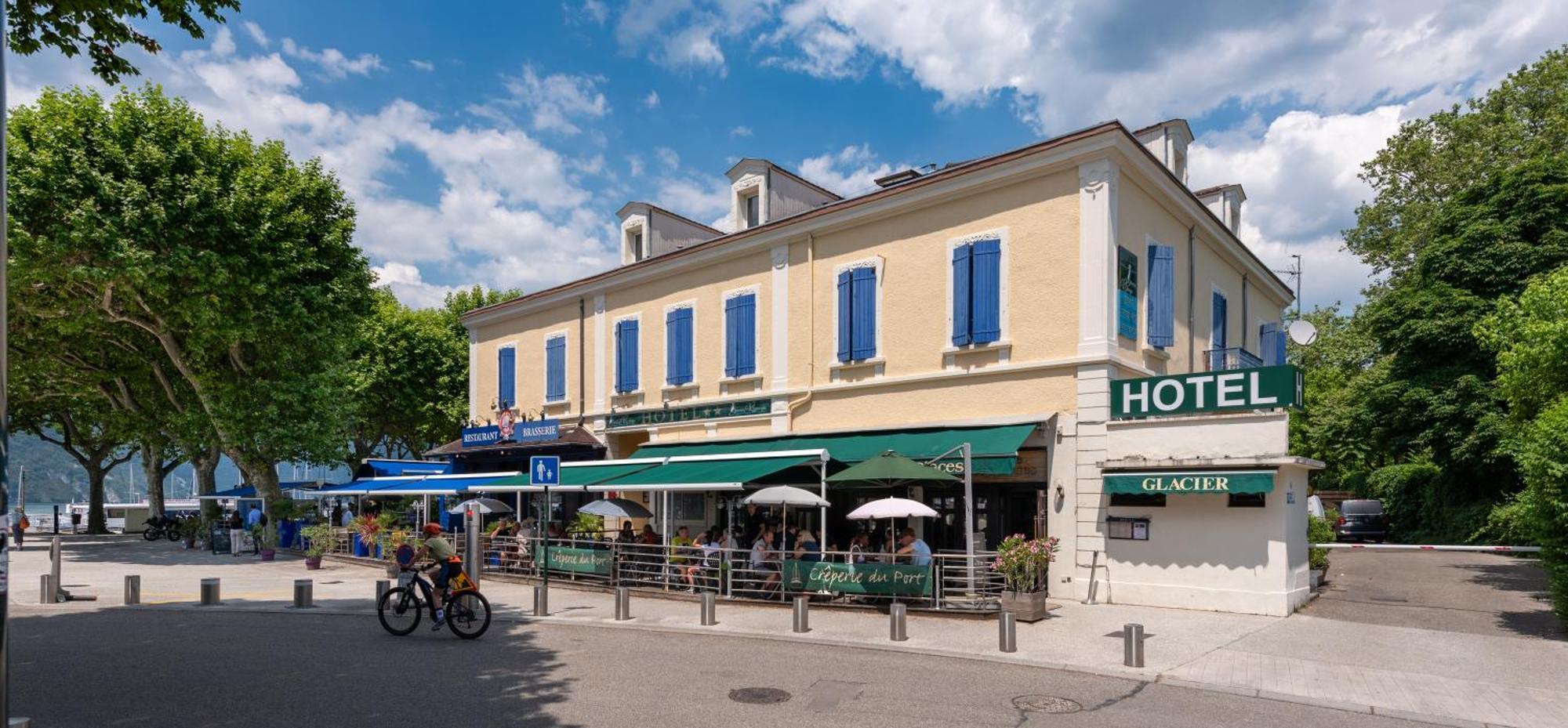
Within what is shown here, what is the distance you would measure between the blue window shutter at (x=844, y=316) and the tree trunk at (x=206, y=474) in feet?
89.7

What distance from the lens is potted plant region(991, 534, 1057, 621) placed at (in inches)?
564

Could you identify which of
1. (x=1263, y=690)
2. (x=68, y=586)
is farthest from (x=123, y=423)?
(x=1263, y=690)

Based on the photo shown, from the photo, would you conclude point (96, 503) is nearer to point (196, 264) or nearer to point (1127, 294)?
point (196, 264)

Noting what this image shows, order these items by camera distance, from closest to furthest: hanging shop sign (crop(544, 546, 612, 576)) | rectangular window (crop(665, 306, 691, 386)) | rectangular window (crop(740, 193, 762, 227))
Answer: hanging shop sign (crop(544, 546, 612, 576)), rectangular window (crop(665, 306, 691, 386)), rectangular window (crop(740, 193, 762, 227))

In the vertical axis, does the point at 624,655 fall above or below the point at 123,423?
below

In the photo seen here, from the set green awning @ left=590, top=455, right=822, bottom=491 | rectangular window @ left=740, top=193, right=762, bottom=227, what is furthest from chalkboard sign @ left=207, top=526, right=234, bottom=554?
rectangular window @ left=740, top=193, right=762, bottom=227

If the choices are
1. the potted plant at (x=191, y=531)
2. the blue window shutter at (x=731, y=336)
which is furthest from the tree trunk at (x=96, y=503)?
the blue window shutter at (x=731, y=336)

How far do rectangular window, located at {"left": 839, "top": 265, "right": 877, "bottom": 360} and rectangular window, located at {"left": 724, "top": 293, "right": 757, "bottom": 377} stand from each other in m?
2.64

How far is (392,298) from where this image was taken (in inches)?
1817

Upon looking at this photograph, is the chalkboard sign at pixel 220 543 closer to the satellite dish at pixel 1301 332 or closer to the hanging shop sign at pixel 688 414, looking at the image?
the hanging shop sign at pixel 688 414

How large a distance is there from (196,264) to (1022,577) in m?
21.6

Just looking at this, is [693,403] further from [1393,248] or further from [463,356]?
[1393,248]

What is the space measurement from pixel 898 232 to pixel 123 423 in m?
31.8

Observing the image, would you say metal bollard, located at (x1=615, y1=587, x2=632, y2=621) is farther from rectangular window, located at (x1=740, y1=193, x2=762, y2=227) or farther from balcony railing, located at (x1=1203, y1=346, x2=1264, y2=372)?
A: balcony railing, located at (x1=1203, y1=346, x2=1264, y2=372)
